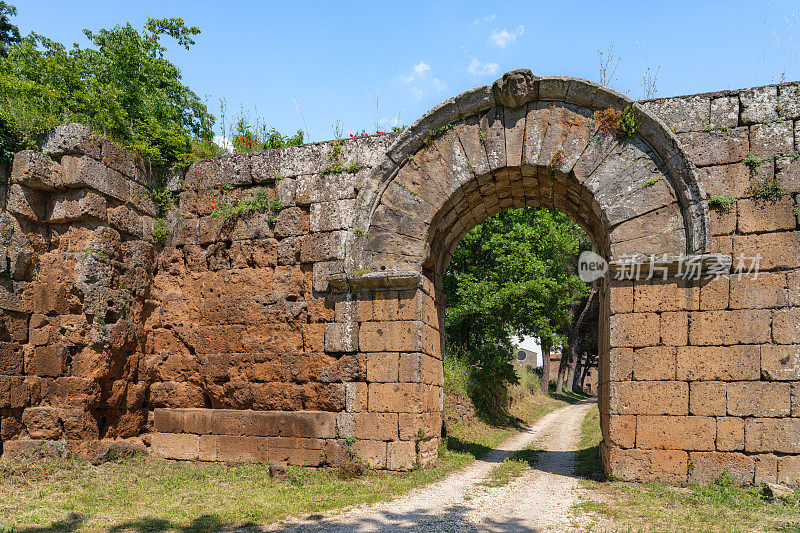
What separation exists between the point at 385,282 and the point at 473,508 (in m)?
3.06

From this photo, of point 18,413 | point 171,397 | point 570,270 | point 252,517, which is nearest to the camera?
point 252,517

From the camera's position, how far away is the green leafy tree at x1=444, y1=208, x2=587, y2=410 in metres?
15.5

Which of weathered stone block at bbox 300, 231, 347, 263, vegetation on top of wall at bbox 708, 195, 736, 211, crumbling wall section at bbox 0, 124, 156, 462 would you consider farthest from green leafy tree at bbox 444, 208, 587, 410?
crumbling wall section at bbox 0, 124, 156, 462

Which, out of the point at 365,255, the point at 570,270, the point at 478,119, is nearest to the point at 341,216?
the point at 365,255

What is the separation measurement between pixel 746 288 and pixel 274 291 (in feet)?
19.8

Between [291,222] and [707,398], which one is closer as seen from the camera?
[707,398]

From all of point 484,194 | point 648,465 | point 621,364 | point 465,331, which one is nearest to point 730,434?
point 648,465

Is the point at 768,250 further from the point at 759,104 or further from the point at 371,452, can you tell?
the point at 371,452

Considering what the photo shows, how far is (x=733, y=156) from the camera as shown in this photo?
675 centimetres

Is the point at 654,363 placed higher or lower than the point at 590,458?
higher

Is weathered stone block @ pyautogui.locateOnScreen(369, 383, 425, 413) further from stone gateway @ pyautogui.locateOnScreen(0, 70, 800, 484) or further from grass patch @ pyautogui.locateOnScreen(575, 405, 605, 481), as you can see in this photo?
grass patch @ pyautogui.locateOnScreen(575, 405, 605, 481)

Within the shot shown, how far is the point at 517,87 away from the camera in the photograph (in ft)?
24.4

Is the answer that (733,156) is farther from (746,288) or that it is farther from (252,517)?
(252,517)

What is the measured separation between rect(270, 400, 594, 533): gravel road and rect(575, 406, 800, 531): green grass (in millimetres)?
318
